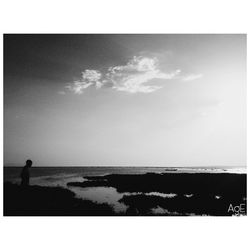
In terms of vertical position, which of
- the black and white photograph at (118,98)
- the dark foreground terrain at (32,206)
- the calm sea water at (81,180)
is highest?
the black and white photograph at (118,98)

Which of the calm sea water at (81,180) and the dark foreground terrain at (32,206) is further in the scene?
the calm sea water at (81,180)

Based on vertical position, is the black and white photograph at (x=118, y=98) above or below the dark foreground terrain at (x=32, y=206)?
above

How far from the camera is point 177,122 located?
9.77m

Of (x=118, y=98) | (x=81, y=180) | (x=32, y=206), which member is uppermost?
(x=118, y=98)

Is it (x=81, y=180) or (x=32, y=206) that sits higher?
(x=32, y=206)

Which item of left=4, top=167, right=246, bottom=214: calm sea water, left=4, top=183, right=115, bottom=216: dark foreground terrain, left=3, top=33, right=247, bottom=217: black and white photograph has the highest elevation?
left=3, top=33, right=247, bottom=217: black and white photograph

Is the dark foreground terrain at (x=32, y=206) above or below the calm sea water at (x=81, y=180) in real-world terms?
above

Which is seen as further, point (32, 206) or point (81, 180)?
point (81, 180)

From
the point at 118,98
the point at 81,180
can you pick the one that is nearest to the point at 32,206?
the point at 118,98

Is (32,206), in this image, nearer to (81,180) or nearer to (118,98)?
(118,98)
